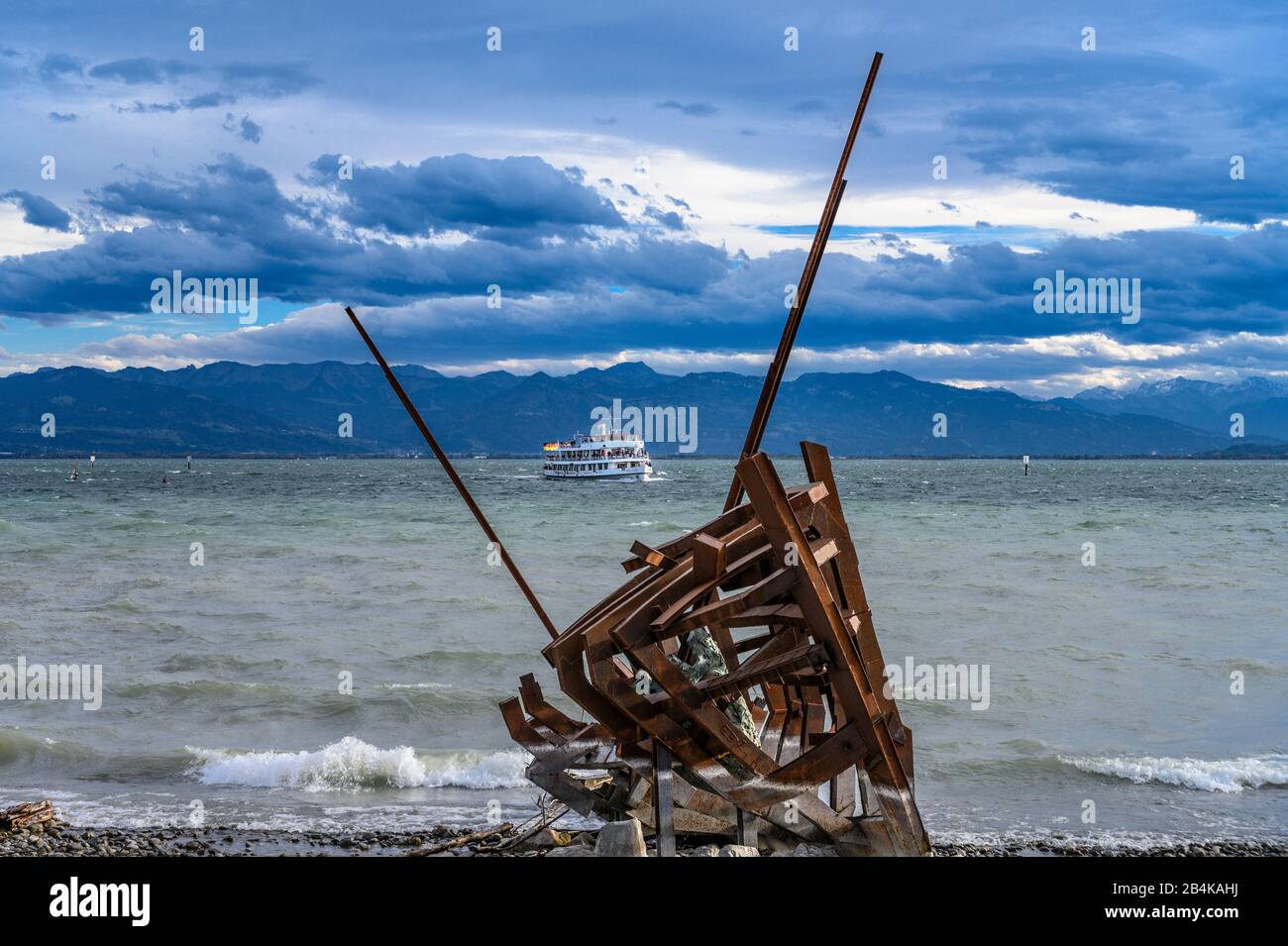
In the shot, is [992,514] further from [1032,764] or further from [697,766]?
[697,766]

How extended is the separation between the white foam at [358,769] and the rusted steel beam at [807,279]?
656cm

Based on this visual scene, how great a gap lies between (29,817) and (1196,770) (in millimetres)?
13011

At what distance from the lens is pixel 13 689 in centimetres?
1825

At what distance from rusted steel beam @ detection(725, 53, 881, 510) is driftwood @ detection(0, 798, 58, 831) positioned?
7.50 m

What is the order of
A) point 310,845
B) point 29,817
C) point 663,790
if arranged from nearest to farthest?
point 663,790 → point 310,845 → point 29,817

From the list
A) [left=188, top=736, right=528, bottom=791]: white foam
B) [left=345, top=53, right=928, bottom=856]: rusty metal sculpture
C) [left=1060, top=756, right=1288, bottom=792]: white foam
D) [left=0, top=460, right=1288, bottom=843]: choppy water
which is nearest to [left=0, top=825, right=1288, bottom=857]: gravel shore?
[left=0, top=460, right=1288, bottom=843]: choppy water

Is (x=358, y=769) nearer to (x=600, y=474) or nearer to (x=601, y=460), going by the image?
(x=601, y=460)

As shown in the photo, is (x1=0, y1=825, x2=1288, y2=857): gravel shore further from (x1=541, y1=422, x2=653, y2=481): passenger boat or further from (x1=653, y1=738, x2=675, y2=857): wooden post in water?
(x1=541, y1=422, x2=653, y2=481): passenger boat

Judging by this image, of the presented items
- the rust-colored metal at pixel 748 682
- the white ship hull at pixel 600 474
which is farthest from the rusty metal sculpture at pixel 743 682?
the white ship hull at pixel 600 474

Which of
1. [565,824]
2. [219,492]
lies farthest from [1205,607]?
[219,492]

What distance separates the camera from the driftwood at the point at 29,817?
10.7 m

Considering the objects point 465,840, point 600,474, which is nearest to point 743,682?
point 465,840

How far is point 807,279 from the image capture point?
8.43m

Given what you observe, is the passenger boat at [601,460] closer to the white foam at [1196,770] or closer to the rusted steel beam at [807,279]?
the white foam at [1196,770]
